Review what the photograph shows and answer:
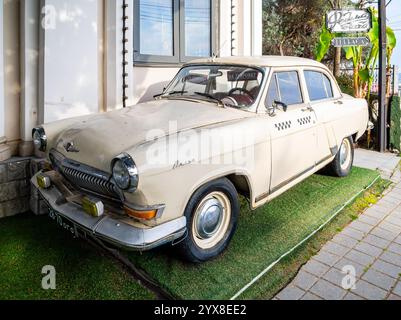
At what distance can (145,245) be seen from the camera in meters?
2.42

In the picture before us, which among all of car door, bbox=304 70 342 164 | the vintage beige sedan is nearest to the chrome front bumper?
the vintage beige sedan

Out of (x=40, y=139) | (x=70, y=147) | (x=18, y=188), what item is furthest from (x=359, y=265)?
(x=18, y=188)

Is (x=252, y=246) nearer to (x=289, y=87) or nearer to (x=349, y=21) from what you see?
(x=289, y=87)

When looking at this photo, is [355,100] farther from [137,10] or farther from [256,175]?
[137,10]

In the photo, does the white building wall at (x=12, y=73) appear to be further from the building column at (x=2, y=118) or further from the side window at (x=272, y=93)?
the side window at (x=272, y=93)

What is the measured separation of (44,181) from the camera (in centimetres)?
321

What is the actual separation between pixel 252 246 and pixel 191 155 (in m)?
1.24

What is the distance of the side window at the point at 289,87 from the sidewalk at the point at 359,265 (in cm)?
155

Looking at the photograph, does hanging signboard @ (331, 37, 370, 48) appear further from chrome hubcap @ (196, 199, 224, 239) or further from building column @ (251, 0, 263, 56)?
chrome hubcap @ (196, 199, 224, 239)

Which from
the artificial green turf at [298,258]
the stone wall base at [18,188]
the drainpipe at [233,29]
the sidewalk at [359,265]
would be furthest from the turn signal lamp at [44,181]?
the drainpipe at [233,29]

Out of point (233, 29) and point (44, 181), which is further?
point (233, 29)

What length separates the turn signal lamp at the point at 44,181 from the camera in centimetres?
321

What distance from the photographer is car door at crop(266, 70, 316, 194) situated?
350cm

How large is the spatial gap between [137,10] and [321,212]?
13.3 feet
